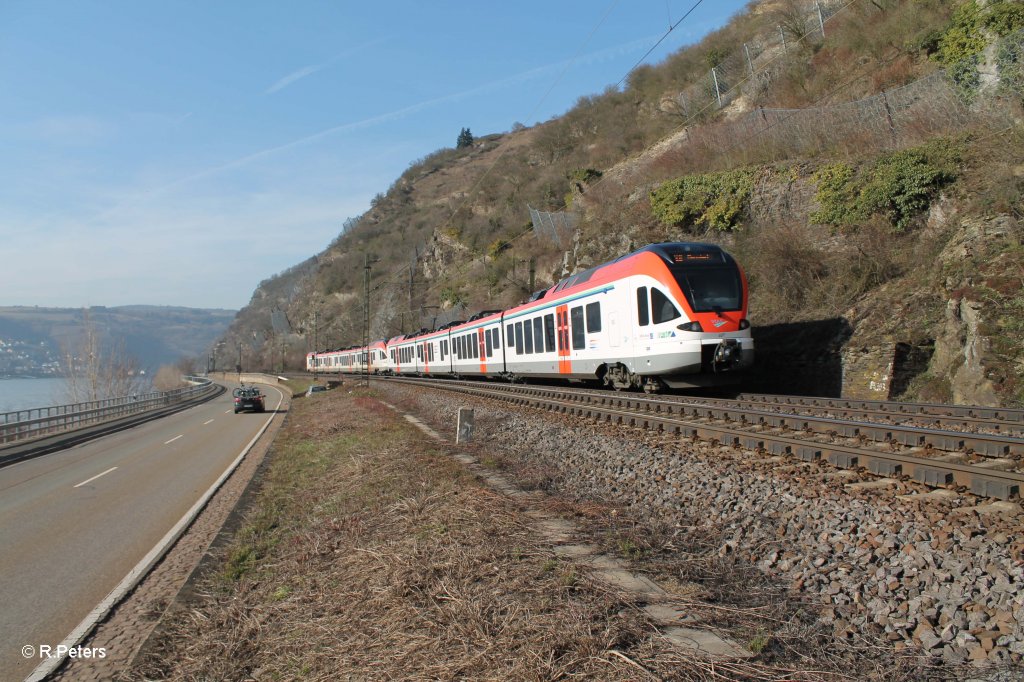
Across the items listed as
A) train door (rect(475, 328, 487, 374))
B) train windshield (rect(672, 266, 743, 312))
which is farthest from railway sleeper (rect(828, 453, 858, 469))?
train door (rect(475, 328, 487, 374))

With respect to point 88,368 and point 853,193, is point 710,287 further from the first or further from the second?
point 88,368

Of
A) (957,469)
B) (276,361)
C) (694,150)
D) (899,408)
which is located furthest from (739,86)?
(276,361)

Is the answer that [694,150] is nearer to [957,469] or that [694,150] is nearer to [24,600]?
[957,469]

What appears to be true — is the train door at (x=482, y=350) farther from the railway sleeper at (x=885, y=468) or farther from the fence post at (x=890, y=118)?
the railway sleeper at (x=885, y=468)

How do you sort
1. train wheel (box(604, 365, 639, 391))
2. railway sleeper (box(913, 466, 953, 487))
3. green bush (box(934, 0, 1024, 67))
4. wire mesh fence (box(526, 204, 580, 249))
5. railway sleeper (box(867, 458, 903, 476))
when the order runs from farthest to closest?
wire mesh fence (box(526, 204, 580, 249)) < green bush (box(934, 0, 1024, 67)) < train wheel (box(604, 365, 639, 391)) < railway sleeper (box(867, 458, 903, 476)) < railway sleeper (box(913, 466, 953, 487))

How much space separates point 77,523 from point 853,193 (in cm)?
2043

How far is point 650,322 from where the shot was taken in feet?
47.8

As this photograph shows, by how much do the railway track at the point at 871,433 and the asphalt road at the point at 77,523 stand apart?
24.0ft

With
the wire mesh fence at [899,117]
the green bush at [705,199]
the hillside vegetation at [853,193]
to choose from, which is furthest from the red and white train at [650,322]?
the wire mesh fence at [899,117]

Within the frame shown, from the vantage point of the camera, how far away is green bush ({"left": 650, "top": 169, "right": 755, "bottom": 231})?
82.7 feet

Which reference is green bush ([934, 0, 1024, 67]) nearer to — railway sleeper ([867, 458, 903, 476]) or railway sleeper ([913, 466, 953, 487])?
railway sleeper ([867, 458, 903, 476])

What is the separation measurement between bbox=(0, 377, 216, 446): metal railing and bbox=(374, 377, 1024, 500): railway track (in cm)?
2244

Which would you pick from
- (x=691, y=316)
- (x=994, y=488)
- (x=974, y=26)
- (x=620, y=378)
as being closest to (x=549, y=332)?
(x=620, y=378)

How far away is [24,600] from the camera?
6.40 m
